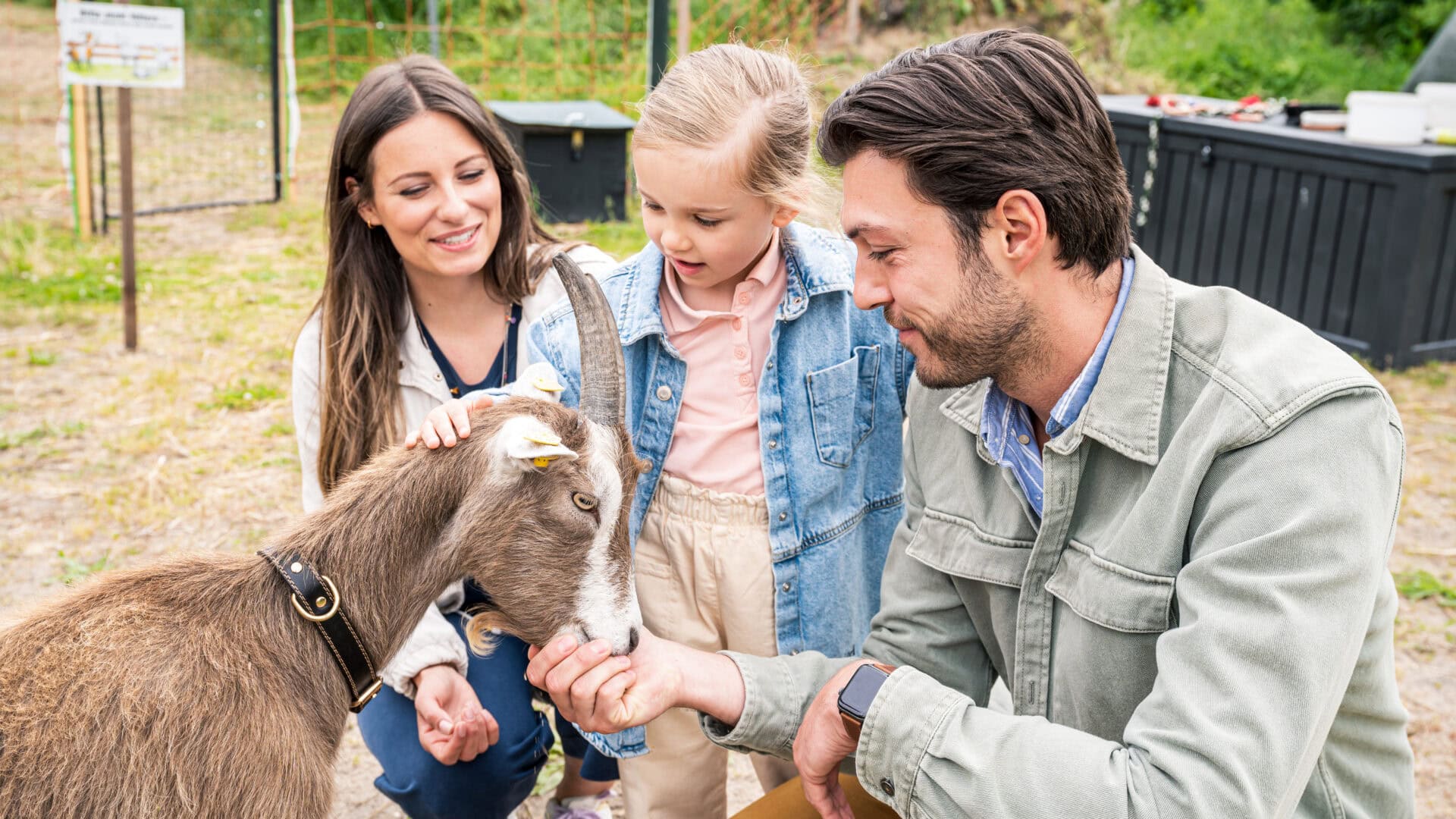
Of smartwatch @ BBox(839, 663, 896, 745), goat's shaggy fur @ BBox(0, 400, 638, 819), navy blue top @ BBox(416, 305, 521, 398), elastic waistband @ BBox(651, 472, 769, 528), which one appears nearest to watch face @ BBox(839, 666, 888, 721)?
smartwatch @ BBox(839, 663, 896, 745)

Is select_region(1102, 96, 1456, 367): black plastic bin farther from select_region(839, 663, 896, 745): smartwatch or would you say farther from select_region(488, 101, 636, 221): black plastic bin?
select_region(839, 663, 896, 745): smartwatch

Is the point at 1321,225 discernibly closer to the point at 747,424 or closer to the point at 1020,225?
the point at 747,424

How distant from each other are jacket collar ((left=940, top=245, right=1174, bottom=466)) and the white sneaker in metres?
2.22

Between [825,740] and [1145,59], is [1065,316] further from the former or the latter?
[1145,59]

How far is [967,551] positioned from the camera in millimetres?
2455

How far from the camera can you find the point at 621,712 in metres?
2.38

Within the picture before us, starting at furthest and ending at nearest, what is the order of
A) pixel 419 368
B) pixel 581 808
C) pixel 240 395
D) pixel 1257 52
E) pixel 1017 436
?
pixel 1257 52 → pixel 240 395 → pixel 581 808 → pixel 419 368 → pixel 1017 436

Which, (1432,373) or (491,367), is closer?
(491,367)

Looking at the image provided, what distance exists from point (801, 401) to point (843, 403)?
0.12 metres

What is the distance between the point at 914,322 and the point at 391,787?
6.42ft

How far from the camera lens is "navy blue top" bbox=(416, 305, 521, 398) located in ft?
11.3

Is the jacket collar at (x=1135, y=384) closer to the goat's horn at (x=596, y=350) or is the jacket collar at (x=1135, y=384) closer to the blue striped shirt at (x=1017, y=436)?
the blue striped shirt at (x=1017, y=436)

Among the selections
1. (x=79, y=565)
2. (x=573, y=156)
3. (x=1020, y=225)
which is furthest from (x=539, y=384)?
(x=573, y=156)

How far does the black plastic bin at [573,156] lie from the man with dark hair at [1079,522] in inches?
320
